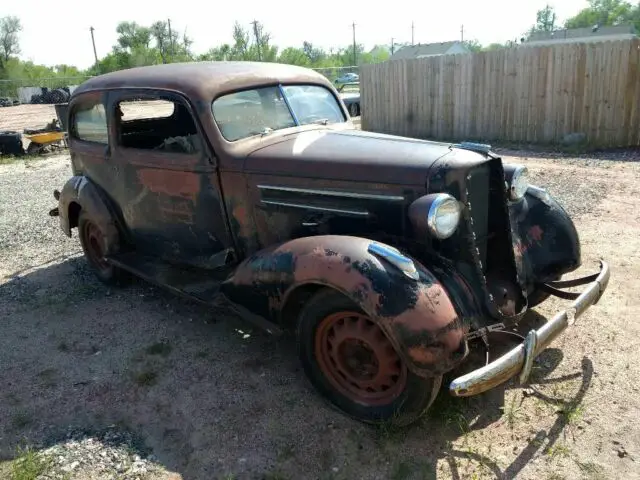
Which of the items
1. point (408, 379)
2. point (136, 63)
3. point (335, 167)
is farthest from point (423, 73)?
point (136, 63)

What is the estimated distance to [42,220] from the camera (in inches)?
289

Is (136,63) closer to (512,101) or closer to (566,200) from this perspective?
(512,101)

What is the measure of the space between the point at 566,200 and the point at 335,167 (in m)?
4.74

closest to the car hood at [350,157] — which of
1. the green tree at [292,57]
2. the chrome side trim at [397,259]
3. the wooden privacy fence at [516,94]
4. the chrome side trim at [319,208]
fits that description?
the chrome side trim at [319,208]

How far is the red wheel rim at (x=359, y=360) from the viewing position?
2.78 meters

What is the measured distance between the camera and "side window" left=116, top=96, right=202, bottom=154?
407 cm

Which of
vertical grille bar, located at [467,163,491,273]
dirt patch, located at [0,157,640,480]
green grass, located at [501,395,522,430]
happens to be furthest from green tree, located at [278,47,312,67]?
green grass, located at [501,395,522,430]

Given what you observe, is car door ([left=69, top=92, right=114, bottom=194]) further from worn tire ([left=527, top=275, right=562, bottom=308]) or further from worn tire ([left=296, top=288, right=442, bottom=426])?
worn tire ([left=527, top=275, right=562, bottom=308])

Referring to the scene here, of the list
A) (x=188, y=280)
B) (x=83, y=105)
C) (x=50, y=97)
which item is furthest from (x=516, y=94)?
(x=50, y=97)

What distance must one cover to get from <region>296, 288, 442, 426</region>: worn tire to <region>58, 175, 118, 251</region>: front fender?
2369mm

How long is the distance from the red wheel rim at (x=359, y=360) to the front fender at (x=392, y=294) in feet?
0.67

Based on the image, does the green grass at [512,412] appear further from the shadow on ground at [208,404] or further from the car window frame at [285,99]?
the car window frame at [285,99]

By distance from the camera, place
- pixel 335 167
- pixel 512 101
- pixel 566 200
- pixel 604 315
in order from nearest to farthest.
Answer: pixel 335 167
pixel 604 315
pixel 566 200
pixel 512 101

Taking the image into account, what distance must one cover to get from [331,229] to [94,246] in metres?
2.93
